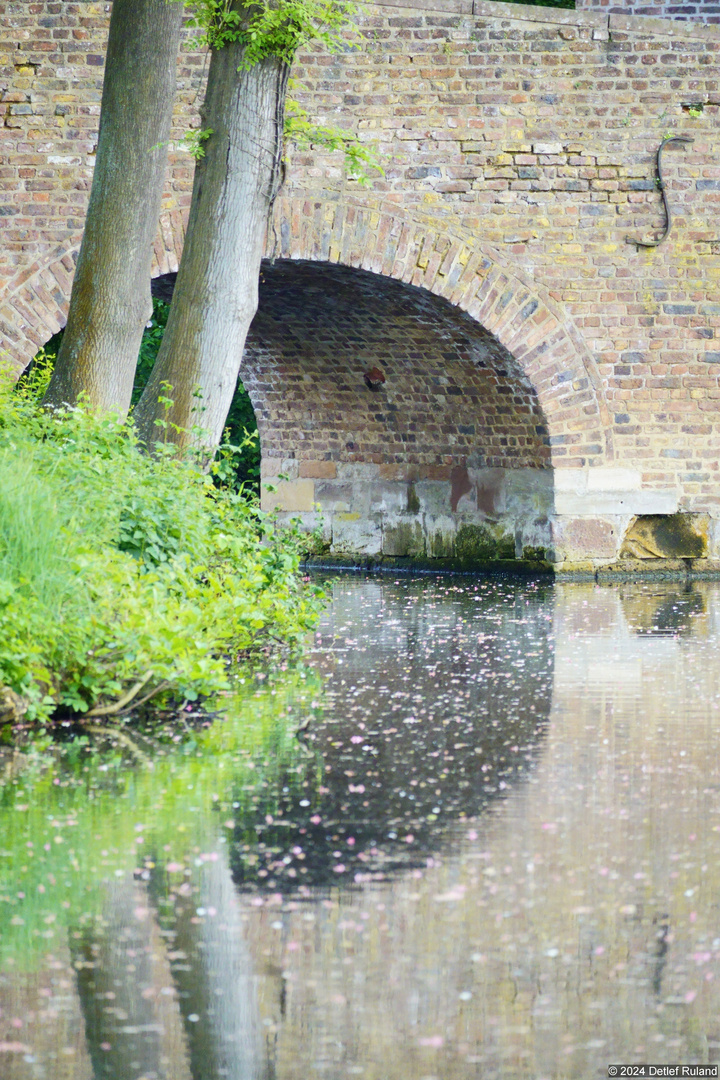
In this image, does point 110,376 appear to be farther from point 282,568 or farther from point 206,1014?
point 206,1014

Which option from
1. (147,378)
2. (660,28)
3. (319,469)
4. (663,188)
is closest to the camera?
(660,28)

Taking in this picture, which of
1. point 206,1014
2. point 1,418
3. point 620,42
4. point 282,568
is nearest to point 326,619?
point 282,568

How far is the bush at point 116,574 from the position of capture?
218 inches

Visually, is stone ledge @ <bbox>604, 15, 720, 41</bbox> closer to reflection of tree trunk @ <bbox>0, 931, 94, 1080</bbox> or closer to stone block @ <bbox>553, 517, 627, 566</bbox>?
stone block @ <bbox>553, 517, 627, 566</bbox>

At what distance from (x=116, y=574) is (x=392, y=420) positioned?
8608mm

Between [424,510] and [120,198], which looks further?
[424,510]

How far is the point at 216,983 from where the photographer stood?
3.03 meters

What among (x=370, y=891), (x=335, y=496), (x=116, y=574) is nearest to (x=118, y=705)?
(x=116, y=574)

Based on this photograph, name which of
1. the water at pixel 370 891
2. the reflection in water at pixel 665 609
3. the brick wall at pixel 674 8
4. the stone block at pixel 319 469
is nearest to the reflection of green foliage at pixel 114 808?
the water at pixel 370 891

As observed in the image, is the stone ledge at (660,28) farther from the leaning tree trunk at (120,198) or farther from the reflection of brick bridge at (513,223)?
the leaning tree trunk at (120,198)

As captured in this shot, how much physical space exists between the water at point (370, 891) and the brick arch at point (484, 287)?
5.78m

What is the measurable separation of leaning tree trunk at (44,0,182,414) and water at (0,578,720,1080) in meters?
2.83

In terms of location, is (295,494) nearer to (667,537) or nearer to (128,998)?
(667,537)

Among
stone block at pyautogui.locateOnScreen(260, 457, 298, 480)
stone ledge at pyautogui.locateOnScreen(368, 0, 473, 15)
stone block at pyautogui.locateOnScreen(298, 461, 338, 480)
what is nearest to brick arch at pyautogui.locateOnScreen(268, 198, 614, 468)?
stone ledge at pyautogui.locateOnScreen(368, 0, 473, 15)
